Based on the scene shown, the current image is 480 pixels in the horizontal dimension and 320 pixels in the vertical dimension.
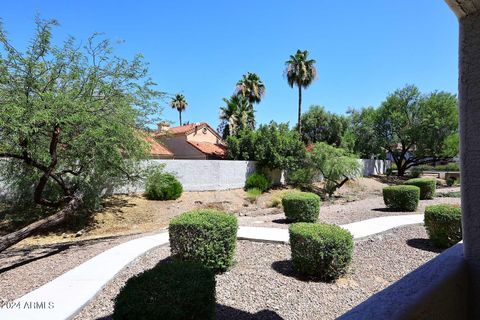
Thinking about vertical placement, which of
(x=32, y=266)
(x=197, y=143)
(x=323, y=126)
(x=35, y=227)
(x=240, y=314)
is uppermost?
(x=323, y=126)

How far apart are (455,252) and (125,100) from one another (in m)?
9.00

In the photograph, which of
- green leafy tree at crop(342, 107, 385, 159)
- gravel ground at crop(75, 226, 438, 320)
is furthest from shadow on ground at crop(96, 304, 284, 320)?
green leafy tree at crop(342, 107, 385, 159)

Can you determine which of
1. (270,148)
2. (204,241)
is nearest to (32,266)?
(204,241)

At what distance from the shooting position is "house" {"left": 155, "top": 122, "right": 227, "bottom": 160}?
28.6 metres

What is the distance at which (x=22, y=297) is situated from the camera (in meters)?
4.65

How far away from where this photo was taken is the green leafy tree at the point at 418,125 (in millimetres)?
30766

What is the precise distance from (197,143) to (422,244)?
81.3 ft

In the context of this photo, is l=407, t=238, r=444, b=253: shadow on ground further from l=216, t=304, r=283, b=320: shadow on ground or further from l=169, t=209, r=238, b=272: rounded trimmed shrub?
l=216, t=304, r=283, b=320: shadow on ground

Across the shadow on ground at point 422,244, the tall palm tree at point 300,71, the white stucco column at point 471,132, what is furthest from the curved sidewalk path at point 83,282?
the tall palm tree at point 300,71

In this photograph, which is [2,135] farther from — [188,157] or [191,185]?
[188,157]

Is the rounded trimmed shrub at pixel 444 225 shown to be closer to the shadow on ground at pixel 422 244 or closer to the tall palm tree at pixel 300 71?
the shadow on ground at pixel 422 244

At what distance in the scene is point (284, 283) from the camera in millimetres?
5316

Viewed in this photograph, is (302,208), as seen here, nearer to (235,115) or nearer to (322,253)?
(322,253)

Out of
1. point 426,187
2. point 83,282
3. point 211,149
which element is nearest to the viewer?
point 83,282
